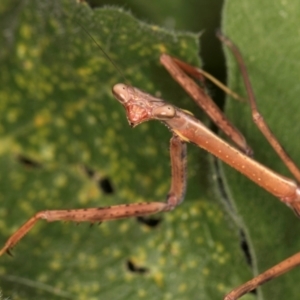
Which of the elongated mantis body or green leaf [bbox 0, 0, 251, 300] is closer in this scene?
the elongated mantis body

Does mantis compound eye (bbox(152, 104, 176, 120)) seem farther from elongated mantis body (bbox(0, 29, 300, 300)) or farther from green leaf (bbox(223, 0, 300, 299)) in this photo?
green leaf (bbox(223, 0, 300, 299))

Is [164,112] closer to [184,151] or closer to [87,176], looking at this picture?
[184,151]

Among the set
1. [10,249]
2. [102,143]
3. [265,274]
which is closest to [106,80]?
[102,143]

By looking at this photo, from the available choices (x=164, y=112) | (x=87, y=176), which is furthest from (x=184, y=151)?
(x=87, y=176)

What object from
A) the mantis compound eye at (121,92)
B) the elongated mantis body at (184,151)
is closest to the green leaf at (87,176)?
the elongated mantis body at (184,151)

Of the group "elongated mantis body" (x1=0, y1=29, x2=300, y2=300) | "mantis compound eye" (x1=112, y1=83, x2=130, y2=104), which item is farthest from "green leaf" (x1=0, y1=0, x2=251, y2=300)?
"mantis compound eye" (x1=112, y1=83, x2=130, y2=104)

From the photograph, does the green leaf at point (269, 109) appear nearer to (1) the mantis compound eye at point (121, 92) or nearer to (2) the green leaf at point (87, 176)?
(2) the green leaf at point (87, 176)

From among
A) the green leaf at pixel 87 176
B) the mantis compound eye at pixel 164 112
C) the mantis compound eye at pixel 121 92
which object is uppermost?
the mantis compound eye at pixel 121 92

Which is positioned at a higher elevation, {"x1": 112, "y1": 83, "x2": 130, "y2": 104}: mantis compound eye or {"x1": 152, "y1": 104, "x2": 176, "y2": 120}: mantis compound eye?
{"x1": 112, "y1": 83, "x2": 130, "y2": 104}: mantis compound eye
